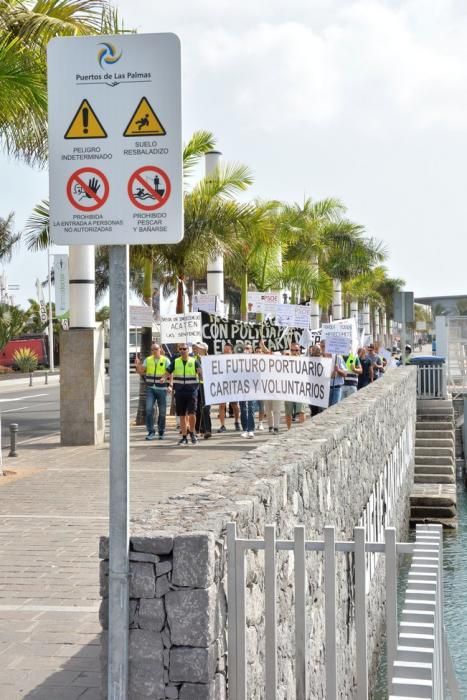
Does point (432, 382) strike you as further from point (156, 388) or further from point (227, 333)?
point (156, 388)

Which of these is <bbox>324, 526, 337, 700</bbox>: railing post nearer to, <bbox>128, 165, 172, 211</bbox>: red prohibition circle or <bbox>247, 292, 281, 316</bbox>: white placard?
<bbox>128, 165, 172, 211</bbox>: red prohibition circle

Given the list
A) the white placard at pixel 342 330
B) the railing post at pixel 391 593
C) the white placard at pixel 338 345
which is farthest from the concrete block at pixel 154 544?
the white placard at pixel 342 330

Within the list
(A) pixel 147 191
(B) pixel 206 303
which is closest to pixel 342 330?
(B) pixel 206 303

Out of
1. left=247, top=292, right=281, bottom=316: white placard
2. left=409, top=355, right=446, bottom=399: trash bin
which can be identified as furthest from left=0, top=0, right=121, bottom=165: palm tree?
left=409, top=355, right=446, bottom=399: trash bin

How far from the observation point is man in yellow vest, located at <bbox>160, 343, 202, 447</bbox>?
18.0 meters

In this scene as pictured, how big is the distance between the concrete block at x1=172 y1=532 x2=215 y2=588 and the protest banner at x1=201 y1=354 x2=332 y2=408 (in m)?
13.8

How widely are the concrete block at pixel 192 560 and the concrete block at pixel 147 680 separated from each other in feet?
1.19

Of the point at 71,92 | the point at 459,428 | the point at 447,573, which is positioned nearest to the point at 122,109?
the point at 71,92

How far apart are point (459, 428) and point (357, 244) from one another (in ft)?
62.7

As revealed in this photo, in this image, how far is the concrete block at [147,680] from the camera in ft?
13.6

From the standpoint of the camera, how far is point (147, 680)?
4148mm

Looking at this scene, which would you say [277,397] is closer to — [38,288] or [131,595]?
[131,595]

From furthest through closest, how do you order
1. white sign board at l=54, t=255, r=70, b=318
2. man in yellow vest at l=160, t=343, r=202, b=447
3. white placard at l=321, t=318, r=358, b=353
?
white sign board at l=54, t=255, r=70, b=318, white placard at l=321, t=318, r=358, b=353, man in yellow vest at l=160, t=343, r=202, b=447

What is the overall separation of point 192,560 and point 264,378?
14491 millimetres
